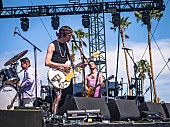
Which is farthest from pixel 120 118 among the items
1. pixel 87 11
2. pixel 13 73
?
pixel 87 11

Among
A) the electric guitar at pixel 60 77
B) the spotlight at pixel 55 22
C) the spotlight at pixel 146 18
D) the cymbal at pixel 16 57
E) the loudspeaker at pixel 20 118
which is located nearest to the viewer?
the loudspeaker at pixel 20 118

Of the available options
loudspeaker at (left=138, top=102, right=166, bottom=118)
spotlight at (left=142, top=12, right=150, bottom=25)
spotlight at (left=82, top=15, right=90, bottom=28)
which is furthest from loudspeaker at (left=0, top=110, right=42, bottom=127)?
spotlight at (left=82, top=15, right=90, bottom=28)

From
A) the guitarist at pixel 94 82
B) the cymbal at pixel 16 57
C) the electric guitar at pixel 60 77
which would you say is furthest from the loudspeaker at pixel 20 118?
the guitarist at pixel 94 82

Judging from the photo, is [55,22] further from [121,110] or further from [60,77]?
[121,110]

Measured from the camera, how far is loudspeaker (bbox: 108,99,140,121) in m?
4.72

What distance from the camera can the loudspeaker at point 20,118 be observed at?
2674 mm

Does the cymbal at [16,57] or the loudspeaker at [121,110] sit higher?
the cymbal at [16,57]

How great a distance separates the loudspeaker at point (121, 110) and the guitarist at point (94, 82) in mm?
1278

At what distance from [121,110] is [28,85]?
176cm

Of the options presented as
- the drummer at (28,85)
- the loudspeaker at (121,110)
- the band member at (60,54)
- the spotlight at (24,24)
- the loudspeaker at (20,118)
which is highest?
the spotlight at (24,24)

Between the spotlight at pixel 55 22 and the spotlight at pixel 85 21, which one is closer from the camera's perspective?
the spotlight at pixel 55 22

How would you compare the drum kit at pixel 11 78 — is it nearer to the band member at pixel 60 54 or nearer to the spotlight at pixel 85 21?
the band member at pixel 60 54

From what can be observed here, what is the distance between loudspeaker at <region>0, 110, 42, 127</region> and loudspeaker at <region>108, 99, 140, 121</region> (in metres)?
1.84

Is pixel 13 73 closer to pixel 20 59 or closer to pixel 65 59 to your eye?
pixel 20 59
